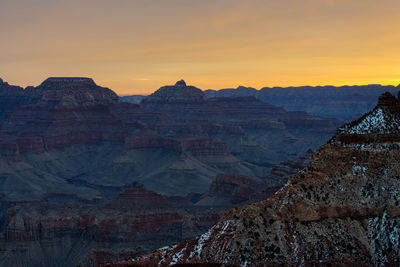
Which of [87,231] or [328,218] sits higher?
[328,218]

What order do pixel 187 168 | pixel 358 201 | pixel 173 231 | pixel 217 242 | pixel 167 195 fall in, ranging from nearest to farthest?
pixel 217 242 < pixel 358 201 < pixel 173 231 < pixel 167 195 < pixel 187 168

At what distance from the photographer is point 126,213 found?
10444 cm

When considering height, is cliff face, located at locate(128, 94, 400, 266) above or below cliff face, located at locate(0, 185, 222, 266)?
above

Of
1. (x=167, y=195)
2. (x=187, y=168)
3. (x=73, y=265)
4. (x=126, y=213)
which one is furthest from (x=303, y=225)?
(x=187, y=168)

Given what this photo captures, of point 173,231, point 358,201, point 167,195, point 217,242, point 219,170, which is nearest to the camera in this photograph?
point 217,242

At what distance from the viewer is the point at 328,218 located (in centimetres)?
3831

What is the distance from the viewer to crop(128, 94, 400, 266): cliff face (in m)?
36.2

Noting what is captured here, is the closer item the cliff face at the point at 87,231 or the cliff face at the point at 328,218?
the cliff face at the point at 328,218

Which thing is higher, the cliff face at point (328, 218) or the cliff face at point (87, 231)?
the cliff face at point (328, 218)

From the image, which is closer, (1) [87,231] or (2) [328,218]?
(2) [328,218]

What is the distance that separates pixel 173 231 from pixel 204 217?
18.4ft

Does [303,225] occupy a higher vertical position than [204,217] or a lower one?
higher

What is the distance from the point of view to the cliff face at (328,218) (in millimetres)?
36156

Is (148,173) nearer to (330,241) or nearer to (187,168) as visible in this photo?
(187,168)
